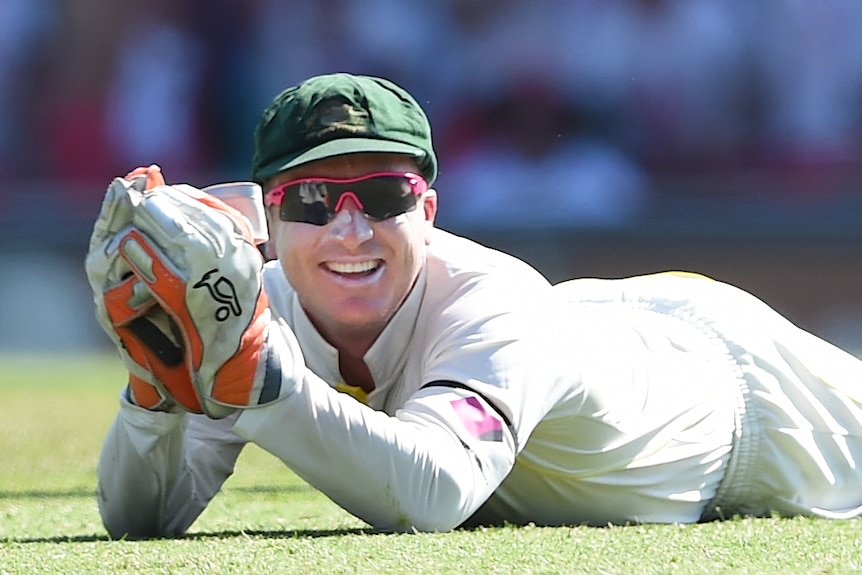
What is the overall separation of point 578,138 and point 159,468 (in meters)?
9.81

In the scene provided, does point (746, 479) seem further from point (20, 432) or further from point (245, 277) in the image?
point (20, 432)

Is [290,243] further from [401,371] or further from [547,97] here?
[547,97]

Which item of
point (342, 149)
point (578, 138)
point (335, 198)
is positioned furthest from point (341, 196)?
point (578, 138)

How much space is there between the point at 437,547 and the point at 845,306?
34.6 feet

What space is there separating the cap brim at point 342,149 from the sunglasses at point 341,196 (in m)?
0.05

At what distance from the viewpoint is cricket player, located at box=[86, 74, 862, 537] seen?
2959 mm

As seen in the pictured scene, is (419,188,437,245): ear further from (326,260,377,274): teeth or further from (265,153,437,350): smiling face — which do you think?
(326,260,377,274): teeth

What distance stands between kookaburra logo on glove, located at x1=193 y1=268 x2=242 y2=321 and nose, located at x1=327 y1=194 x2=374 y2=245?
53 centimetres

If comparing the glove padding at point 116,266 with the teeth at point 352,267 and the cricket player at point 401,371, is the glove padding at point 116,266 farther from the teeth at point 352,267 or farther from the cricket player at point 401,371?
the teeth at point 352,267

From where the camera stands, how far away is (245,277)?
116 inches

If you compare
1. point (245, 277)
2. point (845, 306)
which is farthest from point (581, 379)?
point (845, 306)

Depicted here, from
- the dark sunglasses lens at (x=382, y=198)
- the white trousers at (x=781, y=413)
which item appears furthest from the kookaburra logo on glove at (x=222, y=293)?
the white trousers at (x=781, y=413)

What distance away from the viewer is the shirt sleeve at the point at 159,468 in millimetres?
3385

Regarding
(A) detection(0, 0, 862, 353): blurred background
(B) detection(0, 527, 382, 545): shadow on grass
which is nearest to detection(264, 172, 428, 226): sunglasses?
(B) detection(0, 527, 382, 545): shadow on grass
